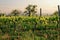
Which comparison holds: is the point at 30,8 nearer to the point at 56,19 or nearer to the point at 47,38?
the point at 56,19

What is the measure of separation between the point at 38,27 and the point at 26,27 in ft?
2.89

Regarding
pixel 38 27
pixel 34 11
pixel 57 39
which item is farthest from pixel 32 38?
pixel 34 11

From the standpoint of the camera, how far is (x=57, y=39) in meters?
10.0

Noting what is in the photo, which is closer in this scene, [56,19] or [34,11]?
[56,19]

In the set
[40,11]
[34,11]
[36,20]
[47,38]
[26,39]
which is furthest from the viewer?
[34,11]

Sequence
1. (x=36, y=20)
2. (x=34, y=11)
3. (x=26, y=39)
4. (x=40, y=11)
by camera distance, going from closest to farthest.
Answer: (x=26, y=39) → (x=36, y=20) → (x=40, y=11) → (x=34, y=11)

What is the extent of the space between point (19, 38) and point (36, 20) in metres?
10.8

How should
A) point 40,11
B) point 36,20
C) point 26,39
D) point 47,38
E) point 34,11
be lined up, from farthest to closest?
point 34,11 < point 40,11 < point 36,20 < point 47,38 < point 26,39

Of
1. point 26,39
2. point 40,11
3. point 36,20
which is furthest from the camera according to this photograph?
point 40,11

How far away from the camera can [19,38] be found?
9.72 m

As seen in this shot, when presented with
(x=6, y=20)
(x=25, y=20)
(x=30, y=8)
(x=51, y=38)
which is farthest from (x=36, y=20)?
(x=30, y=8)

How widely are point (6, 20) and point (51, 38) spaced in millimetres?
10945

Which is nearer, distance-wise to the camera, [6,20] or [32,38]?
[32,38]

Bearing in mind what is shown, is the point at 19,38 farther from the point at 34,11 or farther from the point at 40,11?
the point at 34,11
